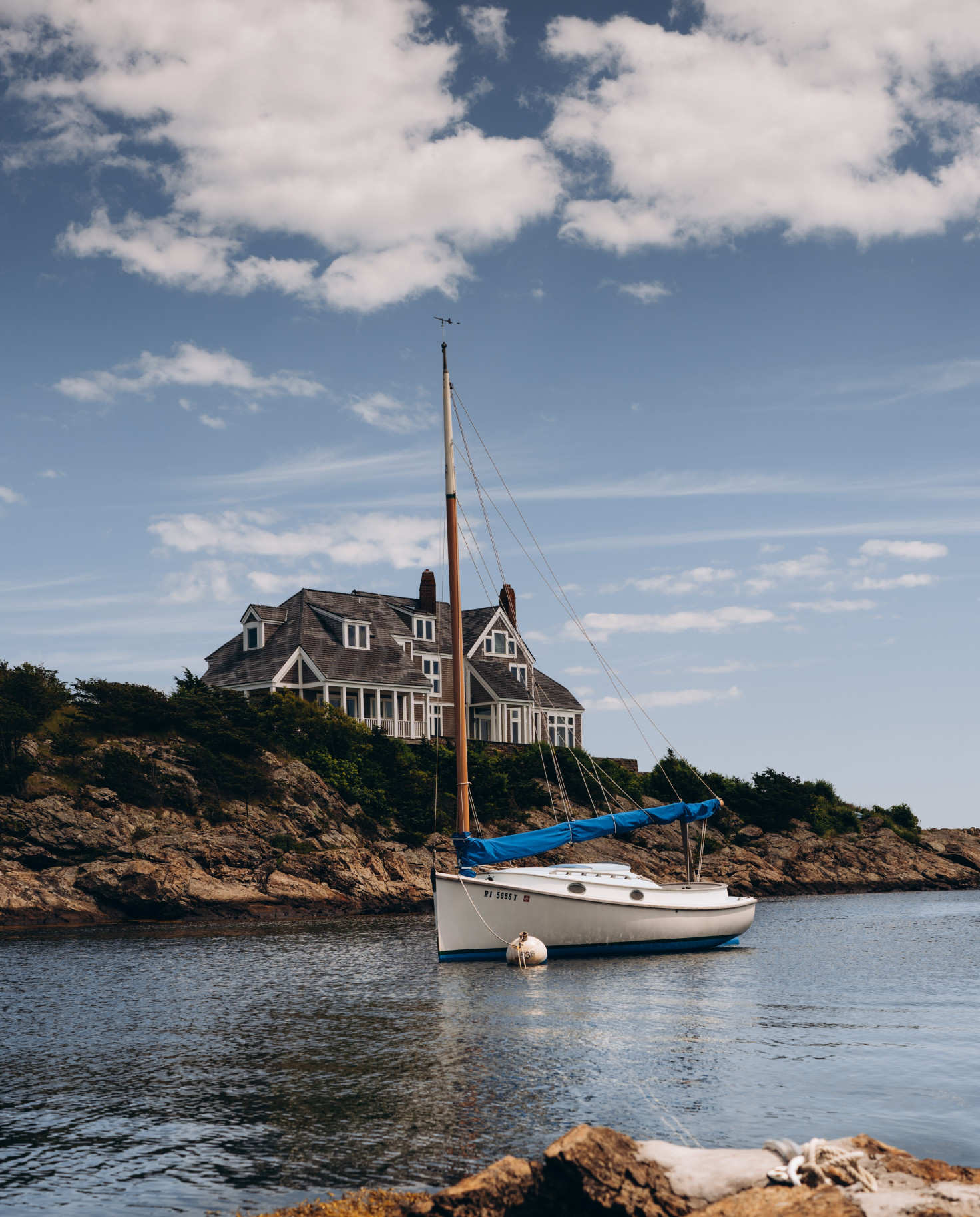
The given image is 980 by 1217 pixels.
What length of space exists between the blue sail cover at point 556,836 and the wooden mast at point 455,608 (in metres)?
0.71

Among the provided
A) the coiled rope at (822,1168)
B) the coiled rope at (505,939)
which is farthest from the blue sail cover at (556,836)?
the coiled rope at (822,1168)

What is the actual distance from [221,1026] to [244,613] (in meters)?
48.8

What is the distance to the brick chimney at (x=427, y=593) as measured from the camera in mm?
75188

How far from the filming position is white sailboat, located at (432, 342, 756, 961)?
30.6 meters

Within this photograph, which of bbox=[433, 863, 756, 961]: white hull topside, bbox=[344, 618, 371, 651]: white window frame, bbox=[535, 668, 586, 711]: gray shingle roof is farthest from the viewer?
bbox=[535, 668, 586, 711]: gray shingle roof

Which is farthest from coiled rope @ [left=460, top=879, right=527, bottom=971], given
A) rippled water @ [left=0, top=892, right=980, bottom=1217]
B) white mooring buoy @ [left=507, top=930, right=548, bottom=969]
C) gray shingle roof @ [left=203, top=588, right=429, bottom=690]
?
gray shingle roof @ [left=203, top=588, right=429, bottom=690]

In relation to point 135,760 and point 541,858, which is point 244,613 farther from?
point 541,858

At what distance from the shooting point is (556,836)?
32.9 meters

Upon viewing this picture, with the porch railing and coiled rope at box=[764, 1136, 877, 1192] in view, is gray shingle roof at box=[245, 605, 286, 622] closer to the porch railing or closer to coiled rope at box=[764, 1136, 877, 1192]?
the porch railing

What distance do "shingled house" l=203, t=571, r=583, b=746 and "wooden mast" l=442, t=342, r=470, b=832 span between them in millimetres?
26120

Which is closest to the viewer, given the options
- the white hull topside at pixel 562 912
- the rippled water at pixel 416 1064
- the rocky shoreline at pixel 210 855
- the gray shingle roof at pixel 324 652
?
the rippled water at pixel 416 1064

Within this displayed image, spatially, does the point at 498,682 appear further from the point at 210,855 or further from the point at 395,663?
the point at 210,855

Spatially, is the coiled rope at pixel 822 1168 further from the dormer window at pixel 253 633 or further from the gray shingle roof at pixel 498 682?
the gray shingle roof at pixel 498 682

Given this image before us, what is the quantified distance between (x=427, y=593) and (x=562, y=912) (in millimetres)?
46501
